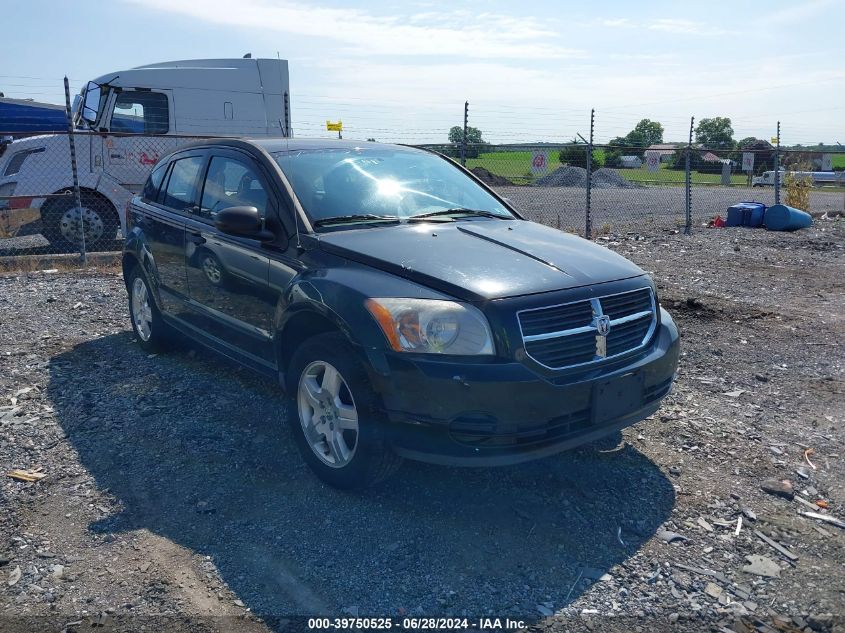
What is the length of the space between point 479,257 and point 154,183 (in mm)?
3440

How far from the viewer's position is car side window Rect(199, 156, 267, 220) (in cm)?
474

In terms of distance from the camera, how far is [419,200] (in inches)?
193

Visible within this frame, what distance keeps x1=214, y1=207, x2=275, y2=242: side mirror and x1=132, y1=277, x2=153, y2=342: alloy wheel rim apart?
224cm

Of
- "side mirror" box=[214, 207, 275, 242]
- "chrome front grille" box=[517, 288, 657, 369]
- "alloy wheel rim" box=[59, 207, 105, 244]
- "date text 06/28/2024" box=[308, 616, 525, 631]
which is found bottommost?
"date text 06/28/2024" box=[308, 616, 525, 631]

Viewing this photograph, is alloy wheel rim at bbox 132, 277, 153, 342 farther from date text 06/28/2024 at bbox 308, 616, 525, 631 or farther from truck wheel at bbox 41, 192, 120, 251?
truck wheel at bbox 41, 192, 120, 251

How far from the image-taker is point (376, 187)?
4801 mm

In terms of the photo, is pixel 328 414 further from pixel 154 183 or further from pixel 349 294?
pixel 154 183

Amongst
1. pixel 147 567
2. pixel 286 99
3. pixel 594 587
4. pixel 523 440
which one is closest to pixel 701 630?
pixel 594 587

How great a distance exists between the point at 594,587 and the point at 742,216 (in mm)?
15401

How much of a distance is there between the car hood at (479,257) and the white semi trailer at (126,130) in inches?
316

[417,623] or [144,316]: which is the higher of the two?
[144,316]

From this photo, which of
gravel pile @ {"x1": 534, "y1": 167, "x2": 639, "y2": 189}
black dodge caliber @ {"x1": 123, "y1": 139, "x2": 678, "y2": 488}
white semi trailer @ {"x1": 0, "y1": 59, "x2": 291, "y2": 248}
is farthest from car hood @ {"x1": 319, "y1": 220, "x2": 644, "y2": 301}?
gravel pile @ {"x1": 534, "y1": 167, "x2": 639, "y2": 189}

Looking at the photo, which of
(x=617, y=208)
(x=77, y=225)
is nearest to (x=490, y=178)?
(x=617, y=208)

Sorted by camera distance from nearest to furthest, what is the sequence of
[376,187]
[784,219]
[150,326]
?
[376,187] < [150,326] < [784,219]
